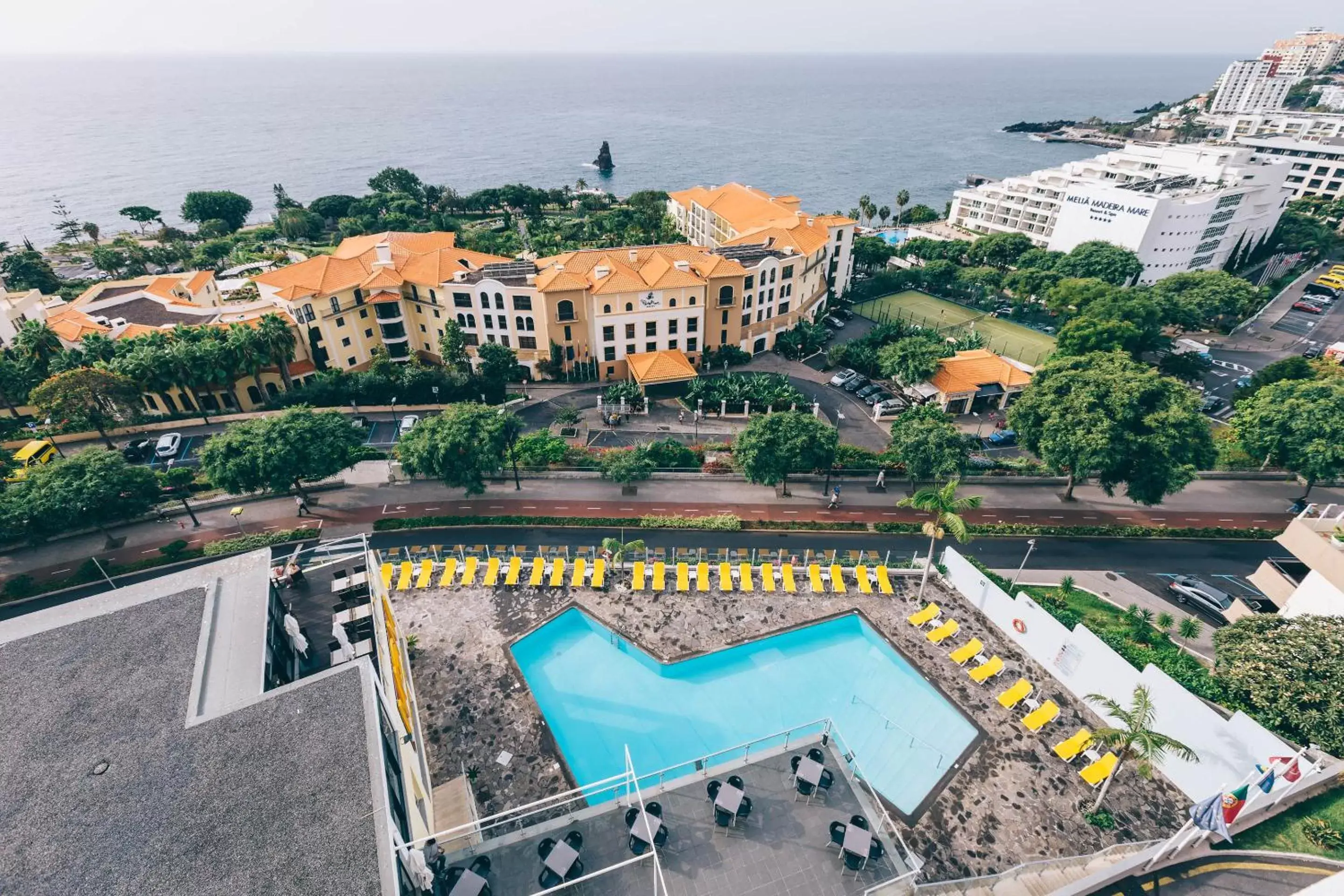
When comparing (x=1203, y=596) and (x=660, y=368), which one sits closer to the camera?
(x=1203, y=596)

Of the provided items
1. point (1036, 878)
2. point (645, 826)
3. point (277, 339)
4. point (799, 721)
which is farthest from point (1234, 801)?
point (277, 339)

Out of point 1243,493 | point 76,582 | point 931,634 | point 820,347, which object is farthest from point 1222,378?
point 76,582

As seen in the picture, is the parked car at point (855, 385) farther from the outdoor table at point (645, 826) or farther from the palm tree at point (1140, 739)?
the outdoor table at point (645, 826)

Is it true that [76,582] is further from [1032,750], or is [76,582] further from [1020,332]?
[1020,332]

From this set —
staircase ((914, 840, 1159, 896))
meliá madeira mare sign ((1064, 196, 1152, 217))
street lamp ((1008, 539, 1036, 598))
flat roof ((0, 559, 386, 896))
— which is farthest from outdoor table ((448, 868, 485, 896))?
meliá madeira mare sign ((1064, 196, 1152, 217))

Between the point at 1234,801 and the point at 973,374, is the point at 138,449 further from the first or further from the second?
the point at 973,374

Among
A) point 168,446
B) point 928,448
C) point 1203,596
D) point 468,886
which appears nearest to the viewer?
point 468,886
